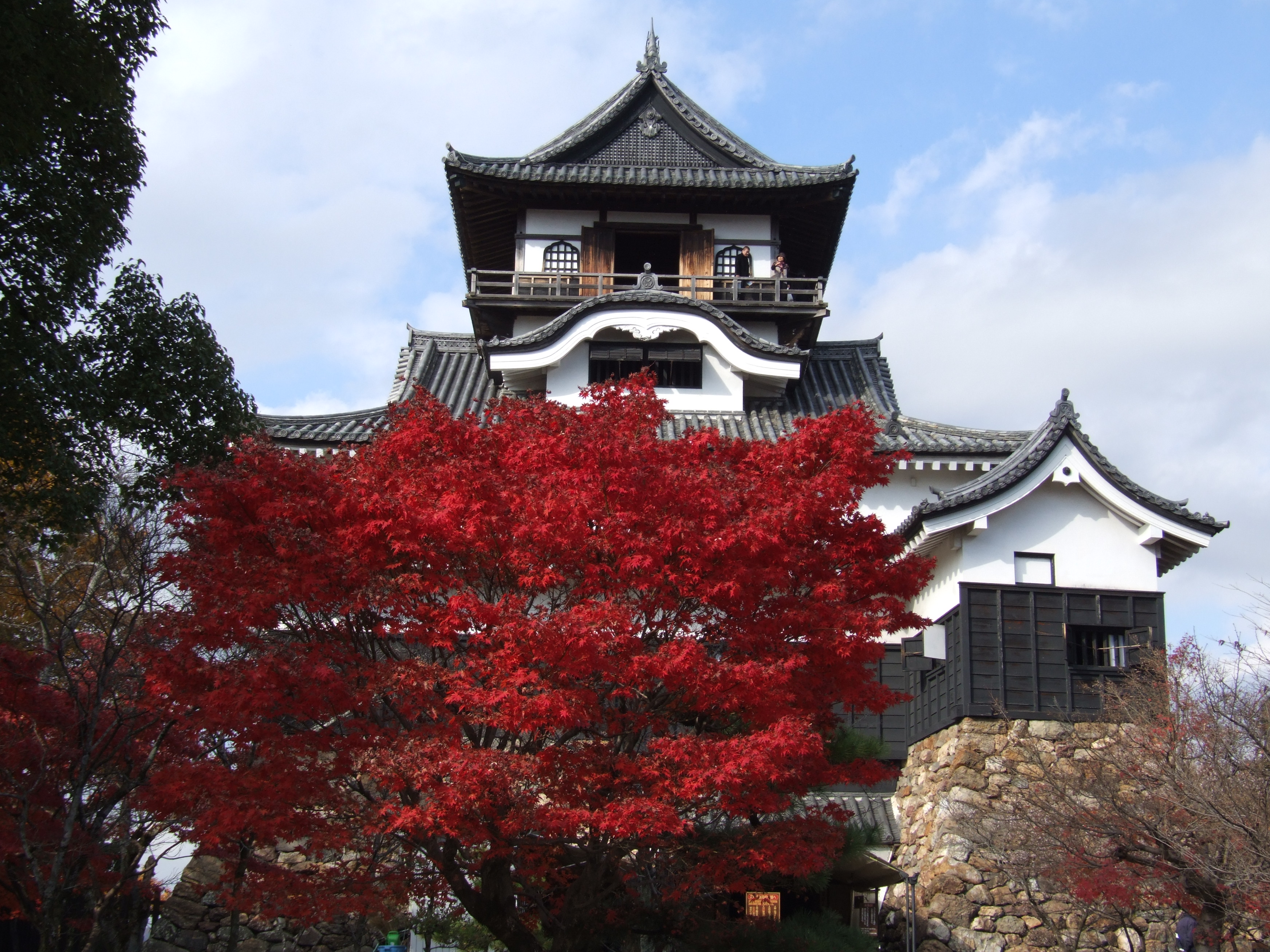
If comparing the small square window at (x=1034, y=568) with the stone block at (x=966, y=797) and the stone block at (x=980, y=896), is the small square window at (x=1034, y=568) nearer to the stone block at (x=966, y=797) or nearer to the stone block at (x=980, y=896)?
the stone block at (x=966, y=797)

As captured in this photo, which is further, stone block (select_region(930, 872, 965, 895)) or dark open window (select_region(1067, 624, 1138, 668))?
dark open window (select_region(1067, 624, 1138, 668))

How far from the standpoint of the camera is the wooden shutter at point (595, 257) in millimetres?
25266

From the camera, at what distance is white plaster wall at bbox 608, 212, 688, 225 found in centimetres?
2602

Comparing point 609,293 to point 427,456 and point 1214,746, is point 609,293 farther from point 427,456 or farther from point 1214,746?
point 1214,746

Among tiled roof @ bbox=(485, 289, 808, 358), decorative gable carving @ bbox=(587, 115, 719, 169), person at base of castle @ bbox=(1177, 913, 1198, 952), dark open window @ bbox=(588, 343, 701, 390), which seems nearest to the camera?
person at base of castle @ bbox=(1177, 913, 1198, 952)

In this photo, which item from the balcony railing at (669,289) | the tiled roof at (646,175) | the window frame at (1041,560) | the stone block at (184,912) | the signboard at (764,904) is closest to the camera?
the signboard at (764,904)

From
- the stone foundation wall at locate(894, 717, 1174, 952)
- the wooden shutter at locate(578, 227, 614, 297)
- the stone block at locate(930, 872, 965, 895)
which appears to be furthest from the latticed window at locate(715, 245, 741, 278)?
the stone block at locate(930, 872, 965, 895)

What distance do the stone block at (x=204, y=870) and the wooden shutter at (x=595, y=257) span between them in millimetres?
13216

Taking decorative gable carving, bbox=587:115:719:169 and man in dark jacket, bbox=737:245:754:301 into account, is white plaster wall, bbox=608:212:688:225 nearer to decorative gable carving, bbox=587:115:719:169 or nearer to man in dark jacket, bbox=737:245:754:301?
man in dark jacket, bbox=737:245:754:301

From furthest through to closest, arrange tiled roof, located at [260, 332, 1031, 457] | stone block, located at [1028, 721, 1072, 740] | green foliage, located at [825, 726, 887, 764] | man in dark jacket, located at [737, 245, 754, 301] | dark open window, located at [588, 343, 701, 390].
Answer: man in dark jacket, located at [737, 245, 754, 301] → dark open window, located at [588, 343, 701, 390] → tiled roof, located at [260, 332, 1031, 457] → stone block, located at [1028, 721, 1072, 740] → green foliage, located at [825, 726, 887, 764]

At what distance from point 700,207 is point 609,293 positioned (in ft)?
13.5

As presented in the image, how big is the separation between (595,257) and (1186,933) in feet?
56.0

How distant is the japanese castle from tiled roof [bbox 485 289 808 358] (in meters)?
0.04

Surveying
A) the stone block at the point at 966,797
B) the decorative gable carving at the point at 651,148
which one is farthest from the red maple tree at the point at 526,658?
the decorative gable carving at the point at 651,148
